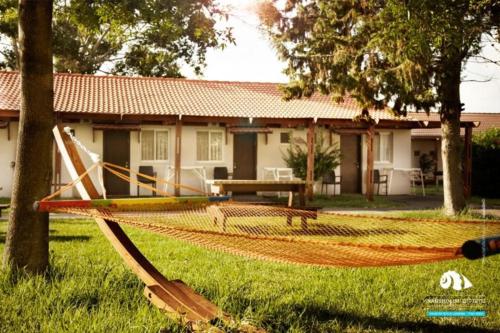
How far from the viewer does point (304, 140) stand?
694 inches

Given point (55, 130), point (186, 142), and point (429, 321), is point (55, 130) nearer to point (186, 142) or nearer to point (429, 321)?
point (429, 321)

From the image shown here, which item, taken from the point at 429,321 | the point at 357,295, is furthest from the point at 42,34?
the point at 429,321

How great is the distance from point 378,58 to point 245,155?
8185 millimetres

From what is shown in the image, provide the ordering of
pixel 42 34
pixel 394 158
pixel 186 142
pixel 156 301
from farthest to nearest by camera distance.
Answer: pixel 394 158 < pixel 186 142 < pixel 42 34 < pixel 156 301

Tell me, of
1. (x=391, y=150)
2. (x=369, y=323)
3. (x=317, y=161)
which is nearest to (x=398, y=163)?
(x=391, y=150)

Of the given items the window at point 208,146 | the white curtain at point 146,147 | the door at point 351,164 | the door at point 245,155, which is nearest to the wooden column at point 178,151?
the white curtain at point 146,147

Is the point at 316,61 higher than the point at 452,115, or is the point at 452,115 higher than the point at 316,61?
the point at 316,61

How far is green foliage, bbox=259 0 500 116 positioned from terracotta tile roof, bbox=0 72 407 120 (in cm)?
449

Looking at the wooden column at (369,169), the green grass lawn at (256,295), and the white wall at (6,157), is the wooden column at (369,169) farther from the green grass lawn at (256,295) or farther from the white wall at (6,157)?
the white wall at (6,157)

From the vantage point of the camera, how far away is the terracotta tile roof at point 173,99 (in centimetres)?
1519

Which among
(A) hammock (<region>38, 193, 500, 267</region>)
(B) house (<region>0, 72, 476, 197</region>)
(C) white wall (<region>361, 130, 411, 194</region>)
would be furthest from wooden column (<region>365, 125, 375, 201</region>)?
(A) hammock (<region>38, 193, 500, 267</region>)

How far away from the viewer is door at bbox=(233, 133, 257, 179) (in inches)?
685

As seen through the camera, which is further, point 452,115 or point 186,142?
point 186,142

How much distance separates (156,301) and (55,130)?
75.7 inches
